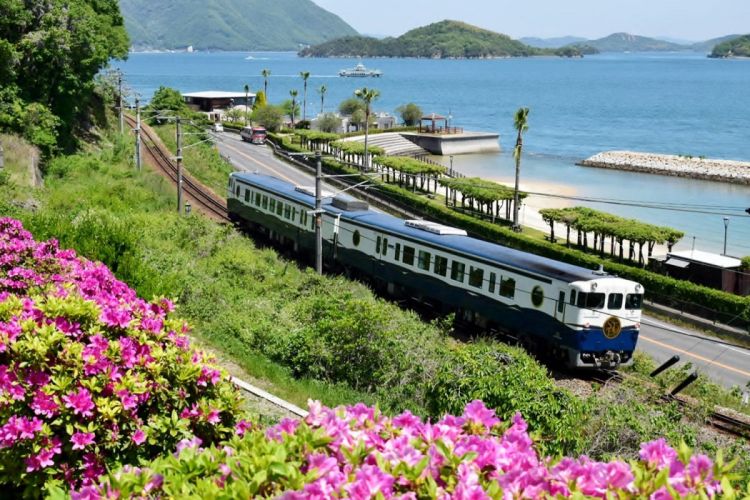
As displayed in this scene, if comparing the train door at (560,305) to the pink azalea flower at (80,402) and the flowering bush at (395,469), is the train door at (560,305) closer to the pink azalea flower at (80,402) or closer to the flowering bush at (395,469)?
the pink azalea flower at (80,402)

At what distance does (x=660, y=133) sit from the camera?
133 m

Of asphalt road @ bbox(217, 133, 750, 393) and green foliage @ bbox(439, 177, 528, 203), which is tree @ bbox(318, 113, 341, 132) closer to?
green foliage @ bbox(439, 177, 528, 203)

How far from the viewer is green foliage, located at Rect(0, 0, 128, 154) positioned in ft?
134

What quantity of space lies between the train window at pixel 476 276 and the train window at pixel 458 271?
0.36 meters

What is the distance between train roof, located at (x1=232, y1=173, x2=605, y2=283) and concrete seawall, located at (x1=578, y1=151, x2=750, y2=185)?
2366 inches

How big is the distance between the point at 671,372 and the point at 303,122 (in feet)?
285

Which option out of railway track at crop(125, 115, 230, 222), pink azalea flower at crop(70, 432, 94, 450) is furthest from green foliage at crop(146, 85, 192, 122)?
pink azalea flower at crop(70, 432, 94, 450)

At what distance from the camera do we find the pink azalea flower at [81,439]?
7.89 meters

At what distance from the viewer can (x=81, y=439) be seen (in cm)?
792

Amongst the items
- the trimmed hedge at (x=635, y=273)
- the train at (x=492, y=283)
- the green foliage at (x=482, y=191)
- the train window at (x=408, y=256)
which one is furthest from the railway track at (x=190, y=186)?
the train window at (x=408, y=256)

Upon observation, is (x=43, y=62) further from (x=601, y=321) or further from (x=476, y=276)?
(x=601, y=321)

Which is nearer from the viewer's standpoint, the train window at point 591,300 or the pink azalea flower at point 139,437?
the pink azalea flower at point 139,437

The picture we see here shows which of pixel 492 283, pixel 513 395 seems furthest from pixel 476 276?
pixel 513 395

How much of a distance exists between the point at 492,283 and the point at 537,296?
1.81 m
